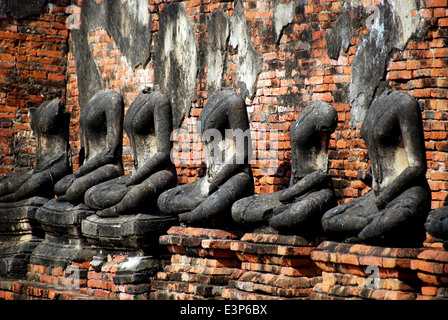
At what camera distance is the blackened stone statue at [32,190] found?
1005 cm

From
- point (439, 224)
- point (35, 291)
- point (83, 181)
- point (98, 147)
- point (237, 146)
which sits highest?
point (98, 147)

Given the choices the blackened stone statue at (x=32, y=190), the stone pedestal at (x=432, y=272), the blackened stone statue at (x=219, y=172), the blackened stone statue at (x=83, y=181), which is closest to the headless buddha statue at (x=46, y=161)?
the blackened stone statue at (x=32, y=190)

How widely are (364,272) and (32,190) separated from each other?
16.1ft

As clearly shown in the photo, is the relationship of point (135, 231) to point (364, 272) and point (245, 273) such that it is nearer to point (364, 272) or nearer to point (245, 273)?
point (245, 273)

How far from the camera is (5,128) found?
471 inches

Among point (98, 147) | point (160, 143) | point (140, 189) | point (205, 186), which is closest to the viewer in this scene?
point (205, 186)

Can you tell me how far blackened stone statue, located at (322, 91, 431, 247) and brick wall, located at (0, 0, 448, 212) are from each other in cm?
110

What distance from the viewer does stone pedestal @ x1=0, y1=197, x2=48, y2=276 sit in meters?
9.96

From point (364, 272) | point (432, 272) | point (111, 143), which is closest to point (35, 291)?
point (111, 143)

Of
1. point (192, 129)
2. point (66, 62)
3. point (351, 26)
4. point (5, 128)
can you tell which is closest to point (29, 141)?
point (5, 128)

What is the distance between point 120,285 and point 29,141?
437cm

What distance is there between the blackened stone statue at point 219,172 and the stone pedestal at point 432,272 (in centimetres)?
222

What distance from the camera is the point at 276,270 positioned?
719 centimetres

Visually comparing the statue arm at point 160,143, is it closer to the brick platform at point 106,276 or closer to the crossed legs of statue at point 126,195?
the crossed legs of statue at point 126,195
